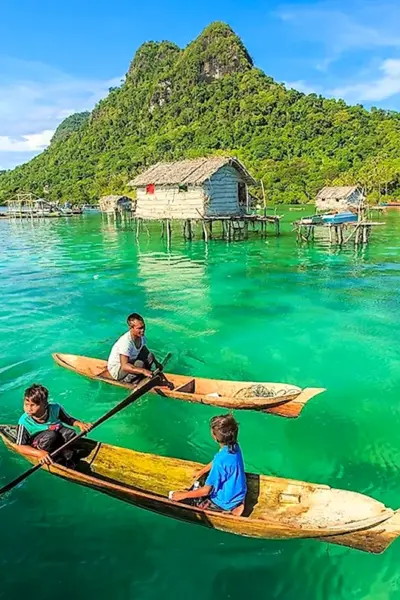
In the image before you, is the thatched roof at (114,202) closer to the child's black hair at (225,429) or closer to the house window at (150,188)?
the house window at (150,188)

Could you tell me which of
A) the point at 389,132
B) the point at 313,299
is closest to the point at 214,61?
the point at 389,132

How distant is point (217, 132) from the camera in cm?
10444

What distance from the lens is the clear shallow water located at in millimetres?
5246

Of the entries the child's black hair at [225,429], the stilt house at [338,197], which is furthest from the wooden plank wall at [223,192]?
the child's black hair at [225,429]

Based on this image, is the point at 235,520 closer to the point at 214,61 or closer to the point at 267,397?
the point at 267,397

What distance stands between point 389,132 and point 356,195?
40251mm

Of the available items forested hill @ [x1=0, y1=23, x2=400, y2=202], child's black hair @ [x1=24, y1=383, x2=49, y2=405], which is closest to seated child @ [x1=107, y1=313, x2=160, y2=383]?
child's black hair @ [x1=24, y1=383, x2=49, y2=405]

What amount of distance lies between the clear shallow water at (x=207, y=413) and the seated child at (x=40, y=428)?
2.61ft

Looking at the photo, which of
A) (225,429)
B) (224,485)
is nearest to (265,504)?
(224,485)

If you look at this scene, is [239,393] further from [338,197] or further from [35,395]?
[338,197]

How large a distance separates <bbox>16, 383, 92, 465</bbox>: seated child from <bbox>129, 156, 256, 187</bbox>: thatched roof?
84.2 feet

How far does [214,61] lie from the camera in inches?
5256

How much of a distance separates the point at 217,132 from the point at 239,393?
337 ft

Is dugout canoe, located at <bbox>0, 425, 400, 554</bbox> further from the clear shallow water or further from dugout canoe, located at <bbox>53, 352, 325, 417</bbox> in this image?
dugout canoe, located at <bbox>53, 352, 325, 417</bbox>
